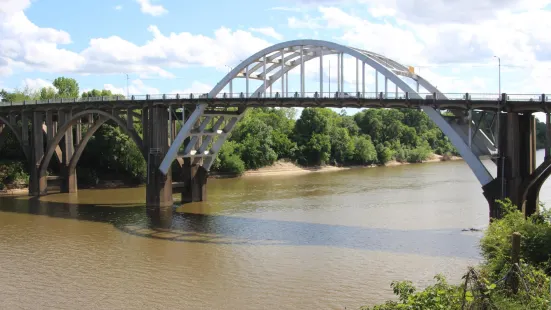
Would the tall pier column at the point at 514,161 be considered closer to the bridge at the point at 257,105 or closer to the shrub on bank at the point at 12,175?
the bridge at the point at 257,105

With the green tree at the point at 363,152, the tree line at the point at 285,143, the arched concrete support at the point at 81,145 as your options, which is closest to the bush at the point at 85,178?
the tree line at the point at 285,143

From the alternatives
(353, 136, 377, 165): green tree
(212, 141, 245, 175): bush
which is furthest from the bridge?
(353, 136, 377, 165): green tree

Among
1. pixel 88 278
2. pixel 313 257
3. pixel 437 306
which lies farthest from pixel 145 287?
pixel 437 306

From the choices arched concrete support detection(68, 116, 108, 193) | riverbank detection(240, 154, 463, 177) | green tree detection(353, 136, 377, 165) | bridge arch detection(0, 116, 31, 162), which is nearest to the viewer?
arched concrete support detection(68, 116, 108, 193)

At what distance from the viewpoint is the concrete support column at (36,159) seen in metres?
48.4

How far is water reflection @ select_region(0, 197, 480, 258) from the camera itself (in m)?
26.6

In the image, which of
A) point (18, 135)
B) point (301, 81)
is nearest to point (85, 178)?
point (18, 135)

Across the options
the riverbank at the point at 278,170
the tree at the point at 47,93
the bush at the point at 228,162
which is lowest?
the riverbank at the point at 278,170

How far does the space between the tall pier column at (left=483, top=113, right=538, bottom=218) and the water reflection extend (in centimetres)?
240

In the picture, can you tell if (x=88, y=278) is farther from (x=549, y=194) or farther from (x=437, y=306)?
(x=549, y=194)

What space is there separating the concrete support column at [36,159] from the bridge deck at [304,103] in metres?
1.24

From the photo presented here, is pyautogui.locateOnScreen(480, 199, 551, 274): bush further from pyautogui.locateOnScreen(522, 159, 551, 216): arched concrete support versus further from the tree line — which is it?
the tree line

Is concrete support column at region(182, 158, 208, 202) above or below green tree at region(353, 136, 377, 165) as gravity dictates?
below

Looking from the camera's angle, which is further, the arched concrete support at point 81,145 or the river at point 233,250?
the arched concrete support at point 81,145
